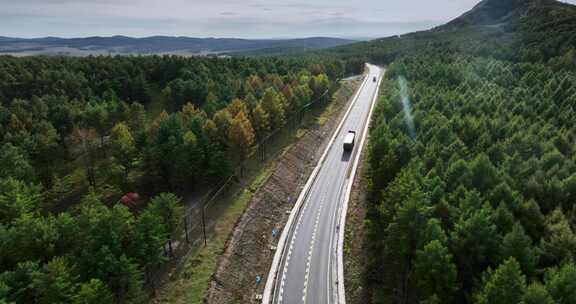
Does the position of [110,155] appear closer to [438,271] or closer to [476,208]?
[438,271]

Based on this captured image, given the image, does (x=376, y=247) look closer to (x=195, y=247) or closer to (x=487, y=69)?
(x=195, y=247)

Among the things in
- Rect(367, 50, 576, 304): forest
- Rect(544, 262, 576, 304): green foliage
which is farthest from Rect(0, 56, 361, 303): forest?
Rect(544, 262, 576, 304): green foliage

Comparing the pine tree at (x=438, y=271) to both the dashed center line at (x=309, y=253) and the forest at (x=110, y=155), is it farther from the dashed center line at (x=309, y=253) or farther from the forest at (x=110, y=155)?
the forest at (x=110, y=155)

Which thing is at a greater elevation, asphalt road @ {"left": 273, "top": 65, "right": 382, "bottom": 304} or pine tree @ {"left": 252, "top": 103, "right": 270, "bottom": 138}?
pine tree @ {"left": 252, "top": 103, "right": 270, "bottom": 138}

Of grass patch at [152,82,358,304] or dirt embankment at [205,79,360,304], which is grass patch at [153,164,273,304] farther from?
dirt embankment at [205,79,360,304]

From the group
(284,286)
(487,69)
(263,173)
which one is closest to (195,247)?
(284,286)
